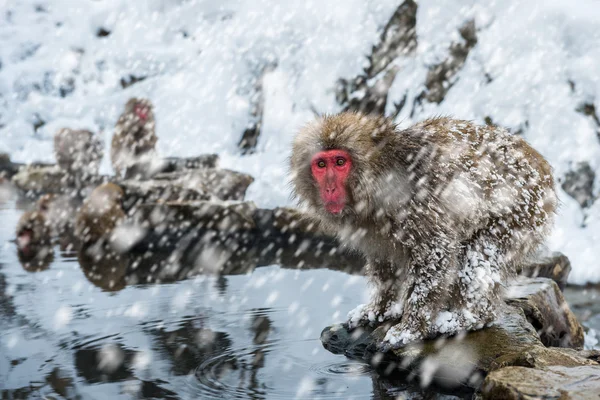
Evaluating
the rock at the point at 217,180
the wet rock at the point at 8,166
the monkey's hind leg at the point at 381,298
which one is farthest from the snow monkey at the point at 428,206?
the wet rock at the point at 8,166

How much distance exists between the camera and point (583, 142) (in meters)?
6.41

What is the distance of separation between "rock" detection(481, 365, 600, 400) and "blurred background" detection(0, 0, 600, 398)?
2.15ft

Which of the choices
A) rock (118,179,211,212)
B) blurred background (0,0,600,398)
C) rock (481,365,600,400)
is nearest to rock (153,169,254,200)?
blurred background (0,0,600,398)

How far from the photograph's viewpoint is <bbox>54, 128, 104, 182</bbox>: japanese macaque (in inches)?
373

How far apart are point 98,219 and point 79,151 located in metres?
4.38

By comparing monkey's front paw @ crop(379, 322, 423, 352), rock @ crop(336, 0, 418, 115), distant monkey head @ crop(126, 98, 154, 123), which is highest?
rock @ crop(336, 0, 418, 115)

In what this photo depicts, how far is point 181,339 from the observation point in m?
2.96

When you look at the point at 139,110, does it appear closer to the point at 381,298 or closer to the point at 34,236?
the point at 34,236

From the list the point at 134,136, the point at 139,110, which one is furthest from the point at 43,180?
the point at 139,110

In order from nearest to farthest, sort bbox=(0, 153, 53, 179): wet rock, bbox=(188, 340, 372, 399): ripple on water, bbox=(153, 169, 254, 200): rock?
bbox=(188, 340, 372, 399): ripple on water, bbox=(153, 169, 254, 200): rock, bbox=(0, 153, 53, 179): wet rock

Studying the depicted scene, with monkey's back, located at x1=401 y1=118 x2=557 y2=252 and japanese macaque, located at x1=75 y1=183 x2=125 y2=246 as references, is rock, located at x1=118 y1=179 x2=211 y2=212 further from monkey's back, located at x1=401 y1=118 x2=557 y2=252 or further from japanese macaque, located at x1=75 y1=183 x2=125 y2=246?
monkey's back, located at x1=401 y1=118 x2=557 y2=252

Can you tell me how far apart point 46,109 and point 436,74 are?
35.1ft

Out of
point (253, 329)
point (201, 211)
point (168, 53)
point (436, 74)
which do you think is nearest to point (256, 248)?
point (201, 211)

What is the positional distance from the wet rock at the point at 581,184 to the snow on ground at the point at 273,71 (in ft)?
0.25
